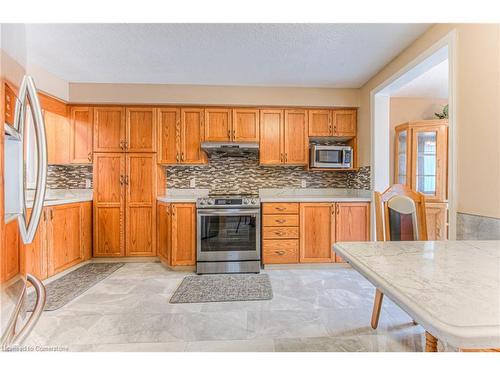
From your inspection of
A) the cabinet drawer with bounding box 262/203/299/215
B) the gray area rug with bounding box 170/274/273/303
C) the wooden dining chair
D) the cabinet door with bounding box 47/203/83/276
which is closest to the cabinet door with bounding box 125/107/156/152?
the cabinet door with bounding box 47/203/83/276

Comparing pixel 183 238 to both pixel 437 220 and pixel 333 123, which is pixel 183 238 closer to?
pixel 333 123

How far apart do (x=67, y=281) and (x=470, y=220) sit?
3.70m

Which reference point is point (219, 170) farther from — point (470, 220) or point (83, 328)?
point (470, 220)

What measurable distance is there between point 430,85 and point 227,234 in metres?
3.33

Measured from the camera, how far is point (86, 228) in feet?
10.0

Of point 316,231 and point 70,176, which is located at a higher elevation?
point 70,176

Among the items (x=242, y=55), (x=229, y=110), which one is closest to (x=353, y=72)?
(x=242, y=55)

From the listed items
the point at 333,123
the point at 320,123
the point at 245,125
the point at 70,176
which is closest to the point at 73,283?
the point at 70,176

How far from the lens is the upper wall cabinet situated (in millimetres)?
3307

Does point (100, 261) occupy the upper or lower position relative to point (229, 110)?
lower

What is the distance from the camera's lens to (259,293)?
7.51 feet

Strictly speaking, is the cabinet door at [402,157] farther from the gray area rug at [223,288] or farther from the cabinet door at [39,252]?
the cabinet door at [39,252]

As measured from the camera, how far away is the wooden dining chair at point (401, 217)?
1.62 m

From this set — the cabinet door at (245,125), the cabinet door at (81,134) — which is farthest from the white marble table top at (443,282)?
the cabinet door at (81,134)
